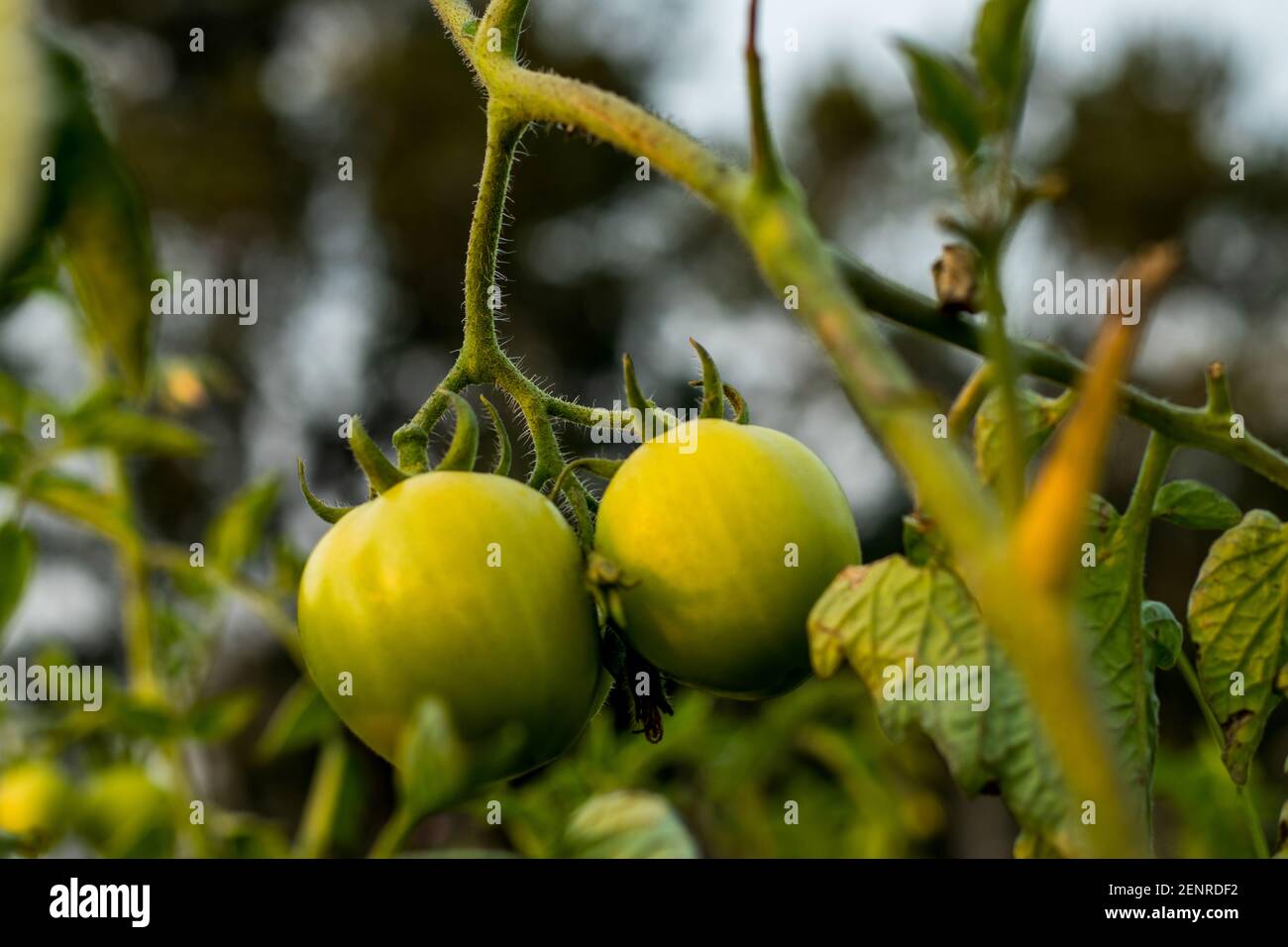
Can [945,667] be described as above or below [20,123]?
below

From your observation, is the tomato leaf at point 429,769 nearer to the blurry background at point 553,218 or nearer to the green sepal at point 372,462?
the green sepal at point 372,462

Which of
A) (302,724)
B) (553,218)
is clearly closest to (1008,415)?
(302,724)

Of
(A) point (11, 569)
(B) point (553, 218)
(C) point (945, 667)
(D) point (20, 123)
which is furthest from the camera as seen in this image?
(B) point (553, 218)

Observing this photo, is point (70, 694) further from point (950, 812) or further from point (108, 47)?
point (108, 47)

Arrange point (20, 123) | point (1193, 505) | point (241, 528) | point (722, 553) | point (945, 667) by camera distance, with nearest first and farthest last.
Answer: point (20, 123) < point (945, 667) < point (722, 553) < point (1193, 505) < point (241, 528)

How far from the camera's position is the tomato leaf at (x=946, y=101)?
1.29 feet

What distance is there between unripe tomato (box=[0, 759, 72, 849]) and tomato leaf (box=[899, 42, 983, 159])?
1.40 m

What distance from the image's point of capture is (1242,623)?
67 centimetres

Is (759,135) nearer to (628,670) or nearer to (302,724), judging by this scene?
(628,670)

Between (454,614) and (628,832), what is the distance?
125 millimetres

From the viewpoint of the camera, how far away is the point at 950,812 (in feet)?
31.0

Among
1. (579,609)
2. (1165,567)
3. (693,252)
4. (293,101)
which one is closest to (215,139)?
(293,101)

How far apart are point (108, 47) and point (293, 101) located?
1.87 m

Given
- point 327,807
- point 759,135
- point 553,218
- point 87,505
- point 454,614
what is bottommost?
point 327,807
